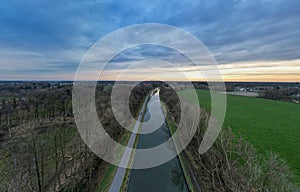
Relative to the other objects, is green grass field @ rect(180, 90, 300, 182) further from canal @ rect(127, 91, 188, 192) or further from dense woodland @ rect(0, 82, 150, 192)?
dense woodland @ rect(0, 82, 150, 192)

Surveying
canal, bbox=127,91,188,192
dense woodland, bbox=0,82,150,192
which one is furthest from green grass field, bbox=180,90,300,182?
dense woodland, bbox=0,82,150,192

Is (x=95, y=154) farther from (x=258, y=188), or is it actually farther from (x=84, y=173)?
(x=258, y=188)

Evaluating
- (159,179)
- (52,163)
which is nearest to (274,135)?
(159,179)

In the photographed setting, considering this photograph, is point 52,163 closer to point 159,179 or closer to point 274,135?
point 159,179

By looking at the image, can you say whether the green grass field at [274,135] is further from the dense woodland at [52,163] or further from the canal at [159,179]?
the dense woodland at [52,163]

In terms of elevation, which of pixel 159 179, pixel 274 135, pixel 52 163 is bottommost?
pixel 159 179

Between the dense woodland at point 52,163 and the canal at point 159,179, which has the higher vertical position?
the dense woodland at point 52,163

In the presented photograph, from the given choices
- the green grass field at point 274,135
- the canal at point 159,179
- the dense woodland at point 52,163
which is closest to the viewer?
the dense woodland at point 52,163

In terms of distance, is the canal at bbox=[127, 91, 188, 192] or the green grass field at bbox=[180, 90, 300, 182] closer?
the canal at bbox=[127, 91, 188, 192]

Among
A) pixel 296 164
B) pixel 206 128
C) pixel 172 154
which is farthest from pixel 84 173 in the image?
pixel 296 164

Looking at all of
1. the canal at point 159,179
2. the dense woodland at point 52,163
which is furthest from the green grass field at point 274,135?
the dense woodland at point 52,163

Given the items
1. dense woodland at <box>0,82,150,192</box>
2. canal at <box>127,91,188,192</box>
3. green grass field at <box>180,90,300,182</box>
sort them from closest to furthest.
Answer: dense woodland at <box>0,82,150,192</box>
canal at <box>127,91,188,192</box>
green grass field at <box>180,90,300,182</box>
